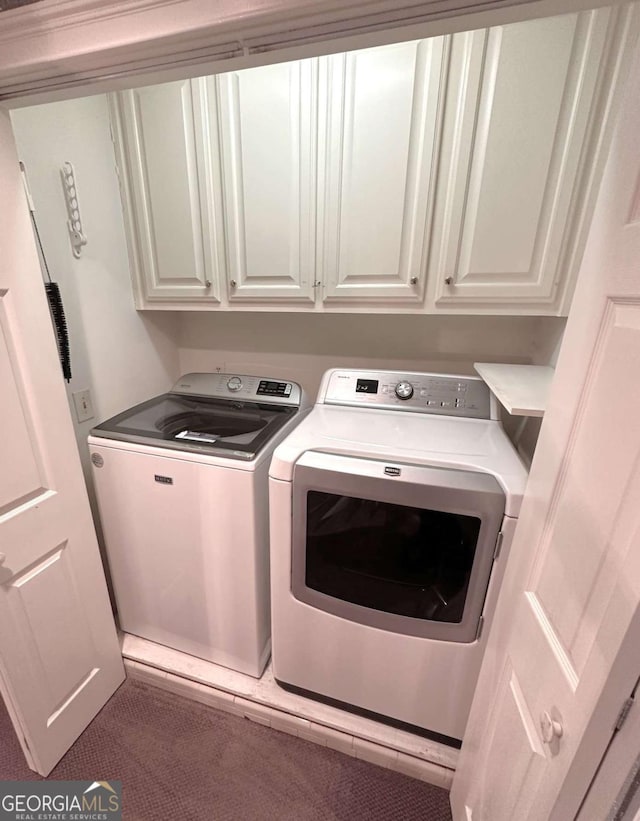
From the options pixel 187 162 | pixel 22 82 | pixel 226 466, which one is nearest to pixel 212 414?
pixel 226 466

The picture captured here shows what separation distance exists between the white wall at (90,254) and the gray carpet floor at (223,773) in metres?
0.86

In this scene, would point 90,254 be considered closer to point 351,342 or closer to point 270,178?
point 270,178

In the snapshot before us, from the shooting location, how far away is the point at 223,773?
3.93 feet

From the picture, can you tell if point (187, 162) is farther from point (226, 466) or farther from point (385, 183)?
point (226, 466)

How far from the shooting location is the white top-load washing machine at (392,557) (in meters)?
0.96

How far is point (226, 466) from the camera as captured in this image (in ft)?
3.77

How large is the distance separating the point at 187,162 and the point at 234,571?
1.52 metres

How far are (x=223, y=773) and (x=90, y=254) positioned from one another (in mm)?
1921

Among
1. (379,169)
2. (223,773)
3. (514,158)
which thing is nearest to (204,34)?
(379,169)

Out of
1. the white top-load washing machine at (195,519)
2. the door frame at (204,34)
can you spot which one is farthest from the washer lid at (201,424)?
the door frame at (204,34)

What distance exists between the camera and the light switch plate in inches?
55.2

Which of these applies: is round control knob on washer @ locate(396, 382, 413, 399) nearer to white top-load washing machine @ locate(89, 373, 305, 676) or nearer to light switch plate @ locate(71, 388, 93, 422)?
white top-load washing machine @ locate(89, 373, 305, 676)

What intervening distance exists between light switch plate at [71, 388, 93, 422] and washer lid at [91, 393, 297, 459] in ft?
0.46

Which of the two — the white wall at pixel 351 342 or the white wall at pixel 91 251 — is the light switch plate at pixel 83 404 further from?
the white wall at pixel 351 342
